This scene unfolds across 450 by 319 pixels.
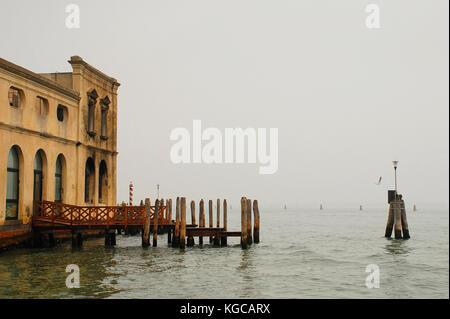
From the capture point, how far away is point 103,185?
29891mm

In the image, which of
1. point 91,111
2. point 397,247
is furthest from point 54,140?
point 397,247

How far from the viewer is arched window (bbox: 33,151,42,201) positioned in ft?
74.1

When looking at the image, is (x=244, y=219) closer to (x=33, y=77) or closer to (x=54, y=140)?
(x=54, y=140)

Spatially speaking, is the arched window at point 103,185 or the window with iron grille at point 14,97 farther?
the arched window at point 103,185

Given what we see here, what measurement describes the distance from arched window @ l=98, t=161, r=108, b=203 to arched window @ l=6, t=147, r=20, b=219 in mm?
8665

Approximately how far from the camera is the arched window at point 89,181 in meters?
27.8

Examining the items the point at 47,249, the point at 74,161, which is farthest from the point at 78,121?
the point at 47,249

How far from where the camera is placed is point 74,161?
1014 inches

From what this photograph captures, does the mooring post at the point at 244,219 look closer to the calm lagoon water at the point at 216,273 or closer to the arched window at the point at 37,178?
the calm lagoon water at the point at 216,273

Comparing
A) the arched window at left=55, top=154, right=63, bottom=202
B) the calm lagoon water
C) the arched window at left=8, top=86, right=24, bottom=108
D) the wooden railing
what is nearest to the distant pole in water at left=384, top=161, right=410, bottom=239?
the calm lagoon water

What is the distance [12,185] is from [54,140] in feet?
11.9

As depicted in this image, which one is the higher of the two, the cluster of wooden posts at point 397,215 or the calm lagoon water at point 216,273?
the cluster of wooden posts at point 397,215

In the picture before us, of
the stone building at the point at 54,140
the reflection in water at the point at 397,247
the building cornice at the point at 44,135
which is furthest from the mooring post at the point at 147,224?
the reflection in water at the point at 397,247
